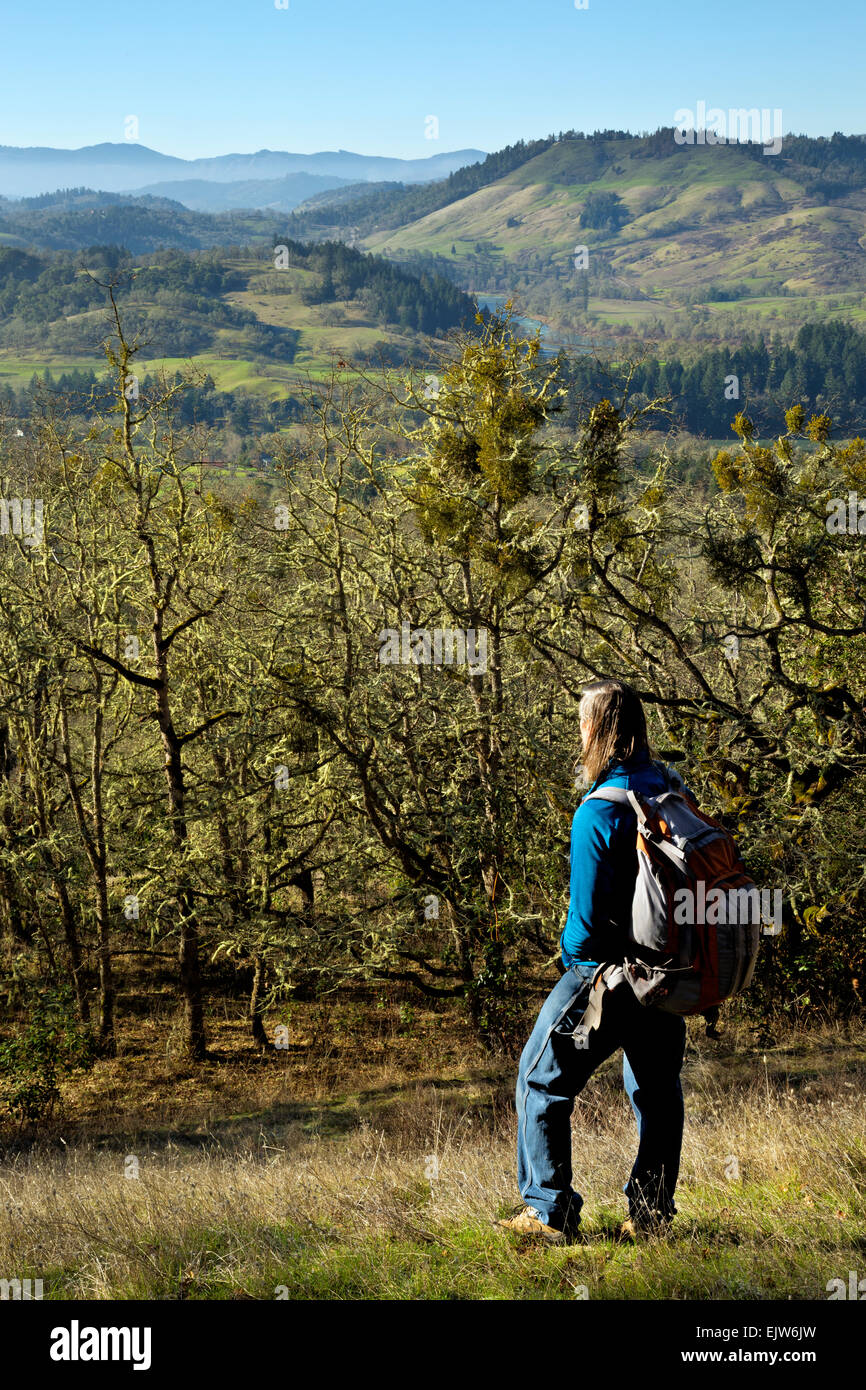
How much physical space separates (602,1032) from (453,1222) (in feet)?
4.48

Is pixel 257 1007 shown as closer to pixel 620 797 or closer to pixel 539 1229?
pixel 539 1229

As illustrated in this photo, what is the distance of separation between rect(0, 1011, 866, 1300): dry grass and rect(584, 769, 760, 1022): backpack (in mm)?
1079

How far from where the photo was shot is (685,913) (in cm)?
310

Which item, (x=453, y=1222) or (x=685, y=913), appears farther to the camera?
(x=453, y=1222)

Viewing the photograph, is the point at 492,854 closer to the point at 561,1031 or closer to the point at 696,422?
the point at 561,1031

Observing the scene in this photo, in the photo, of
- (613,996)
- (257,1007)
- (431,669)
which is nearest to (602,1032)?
(613,996)

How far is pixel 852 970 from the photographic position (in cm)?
1031

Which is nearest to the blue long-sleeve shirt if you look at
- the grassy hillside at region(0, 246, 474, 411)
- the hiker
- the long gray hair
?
the hiker

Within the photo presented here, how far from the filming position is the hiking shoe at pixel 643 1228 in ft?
11.8

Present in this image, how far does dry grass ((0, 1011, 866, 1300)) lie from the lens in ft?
11.5

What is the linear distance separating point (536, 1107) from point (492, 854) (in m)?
6.84

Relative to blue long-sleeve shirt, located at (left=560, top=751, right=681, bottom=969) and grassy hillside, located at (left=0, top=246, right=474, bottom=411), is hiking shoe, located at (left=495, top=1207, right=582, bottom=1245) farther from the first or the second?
grassy hillside, located at (left=0, top=246, right=474, bottom=411)

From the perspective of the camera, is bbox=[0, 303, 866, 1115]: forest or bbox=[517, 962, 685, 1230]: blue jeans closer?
bbox=[517, 962, 685, 1230]: blue jeans
